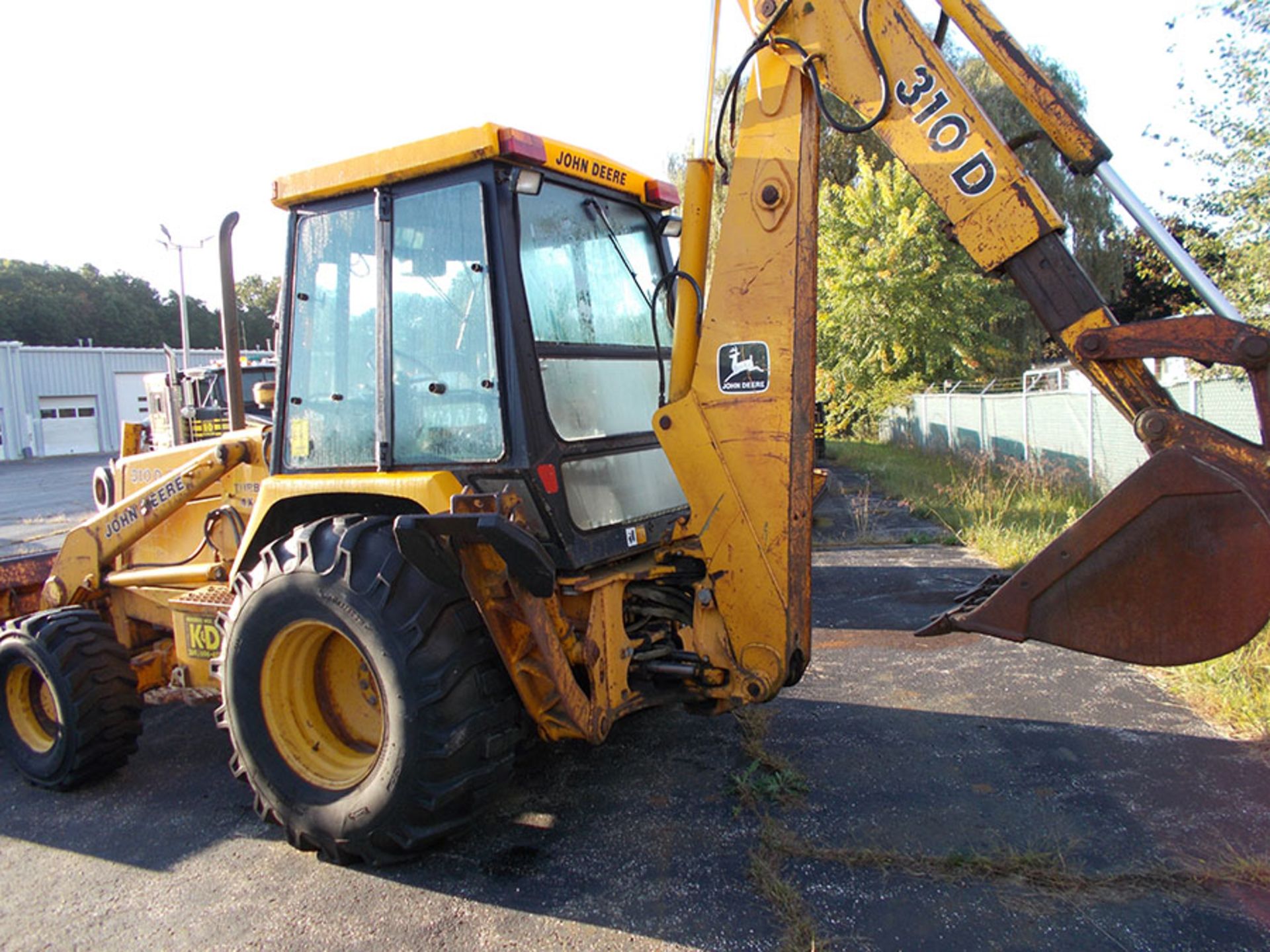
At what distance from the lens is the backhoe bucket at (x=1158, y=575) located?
2.46m

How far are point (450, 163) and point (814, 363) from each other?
60.9 inches

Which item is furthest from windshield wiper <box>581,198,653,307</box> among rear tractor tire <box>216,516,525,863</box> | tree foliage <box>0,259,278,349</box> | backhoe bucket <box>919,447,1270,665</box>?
tree foliage <box>0,259,278,349</box>

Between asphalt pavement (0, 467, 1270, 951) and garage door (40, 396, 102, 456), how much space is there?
36.5 meters

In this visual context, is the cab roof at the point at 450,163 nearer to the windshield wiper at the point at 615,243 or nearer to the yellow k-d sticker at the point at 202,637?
the windshield wiper at the point at 615,243

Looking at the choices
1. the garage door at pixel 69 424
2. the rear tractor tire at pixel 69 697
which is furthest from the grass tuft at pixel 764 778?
the garage door at pixel 69 424

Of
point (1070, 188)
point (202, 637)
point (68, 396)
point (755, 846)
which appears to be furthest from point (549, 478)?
point (68, 396)

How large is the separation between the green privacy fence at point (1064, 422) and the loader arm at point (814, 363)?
127 inches

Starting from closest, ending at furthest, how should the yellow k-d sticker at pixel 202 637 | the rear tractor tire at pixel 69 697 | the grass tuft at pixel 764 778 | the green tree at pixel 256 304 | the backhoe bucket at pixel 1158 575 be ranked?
the backhoe bucket at pixel 1158 575
the grass tuft at pixel 764 778
the rear tractor tire at pixel 69 697
the yellow k-d sticker at pixel 202 637
the green tree at pixel 256 304

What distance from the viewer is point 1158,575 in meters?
2.57

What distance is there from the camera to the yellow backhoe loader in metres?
2.65

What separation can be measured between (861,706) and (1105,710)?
1.23 metres

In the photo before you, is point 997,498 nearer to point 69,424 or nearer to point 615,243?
point 615,243

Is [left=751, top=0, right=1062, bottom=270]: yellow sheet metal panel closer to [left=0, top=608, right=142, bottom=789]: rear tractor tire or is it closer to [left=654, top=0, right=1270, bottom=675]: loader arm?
[left=654, top=0, right=1270, bottom=675]: loader arm

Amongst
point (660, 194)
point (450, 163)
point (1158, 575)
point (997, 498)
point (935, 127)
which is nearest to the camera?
point (1158, 575)
